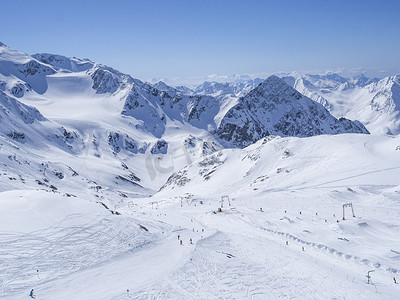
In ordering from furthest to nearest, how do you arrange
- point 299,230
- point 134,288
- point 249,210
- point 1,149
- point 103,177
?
1. point 103,177
2. point 1,149
3. point 249,210
4. point 299,230
5. point 134,288

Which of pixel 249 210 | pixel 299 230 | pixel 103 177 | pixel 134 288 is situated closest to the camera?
pixel 134 288

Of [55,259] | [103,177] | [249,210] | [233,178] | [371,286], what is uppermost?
[55,259]

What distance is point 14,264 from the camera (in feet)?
68.5

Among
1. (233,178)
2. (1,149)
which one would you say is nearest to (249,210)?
(233,178)

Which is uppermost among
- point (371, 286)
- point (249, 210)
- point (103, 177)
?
point (371, 286)

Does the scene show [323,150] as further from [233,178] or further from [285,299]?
[285,299]

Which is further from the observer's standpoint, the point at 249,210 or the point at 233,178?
the point at 233,178

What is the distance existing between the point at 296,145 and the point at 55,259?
100980mm

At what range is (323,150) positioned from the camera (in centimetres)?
9756

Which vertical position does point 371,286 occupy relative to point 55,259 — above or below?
below

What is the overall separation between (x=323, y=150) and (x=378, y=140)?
2171 centimetres

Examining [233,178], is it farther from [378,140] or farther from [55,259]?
[55,259]

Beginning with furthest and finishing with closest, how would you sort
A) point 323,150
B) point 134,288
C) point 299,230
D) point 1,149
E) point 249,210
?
point 1,149 → point 323,150 → point 249,210 → point 299,230 → point 134,288

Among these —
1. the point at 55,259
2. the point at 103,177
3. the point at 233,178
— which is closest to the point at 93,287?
the point at 55,259
